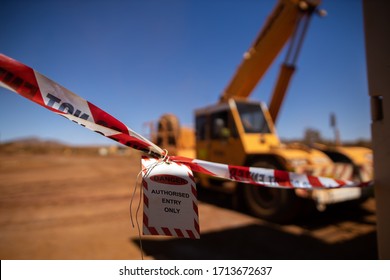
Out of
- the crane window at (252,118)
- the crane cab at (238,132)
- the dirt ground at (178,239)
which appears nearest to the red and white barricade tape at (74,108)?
the dirt ground at (178,239)

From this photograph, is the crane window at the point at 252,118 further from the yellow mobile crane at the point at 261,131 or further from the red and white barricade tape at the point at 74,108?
the red and white barricade tape at the point at 74,108

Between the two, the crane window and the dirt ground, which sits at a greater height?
the crane window

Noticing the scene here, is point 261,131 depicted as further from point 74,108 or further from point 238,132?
point 74,108

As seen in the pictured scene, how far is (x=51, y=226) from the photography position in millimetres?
4668

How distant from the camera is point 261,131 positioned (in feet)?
19.9

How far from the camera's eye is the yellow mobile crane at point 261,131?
479 cm

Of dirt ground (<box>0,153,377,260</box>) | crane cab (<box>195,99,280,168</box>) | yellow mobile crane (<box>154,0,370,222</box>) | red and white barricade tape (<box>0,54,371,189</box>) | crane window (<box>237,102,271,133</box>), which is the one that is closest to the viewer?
red and white barricade tape (<box>0,54,371,189</box>)

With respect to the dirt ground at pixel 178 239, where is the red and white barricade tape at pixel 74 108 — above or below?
above

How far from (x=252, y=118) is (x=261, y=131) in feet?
1.35

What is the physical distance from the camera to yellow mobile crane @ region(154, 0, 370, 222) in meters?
4.79

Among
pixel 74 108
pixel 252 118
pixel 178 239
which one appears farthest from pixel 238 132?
pixel 74 108

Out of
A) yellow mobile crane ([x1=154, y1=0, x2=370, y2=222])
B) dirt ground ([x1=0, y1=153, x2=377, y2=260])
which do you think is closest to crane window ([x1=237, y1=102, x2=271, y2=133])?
yellow mobile crane ([x1=154, y1=0, x2=370, y2=222])

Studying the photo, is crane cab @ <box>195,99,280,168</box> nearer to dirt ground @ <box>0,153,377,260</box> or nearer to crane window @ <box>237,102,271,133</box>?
crane window @ <box>237,102,271,133</box>

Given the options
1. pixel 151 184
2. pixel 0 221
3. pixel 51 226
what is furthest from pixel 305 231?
pixel 0 221
